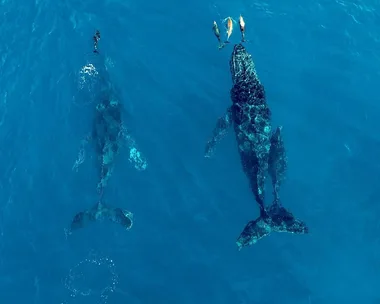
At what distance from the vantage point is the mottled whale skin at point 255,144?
3100 centimetres

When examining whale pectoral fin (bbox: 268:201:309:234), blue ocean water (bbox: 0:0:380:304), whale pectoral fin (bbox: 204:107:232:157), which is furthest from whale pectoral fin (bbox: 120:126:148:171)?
whale pectoral fin (bbox: 268:201:309:234)

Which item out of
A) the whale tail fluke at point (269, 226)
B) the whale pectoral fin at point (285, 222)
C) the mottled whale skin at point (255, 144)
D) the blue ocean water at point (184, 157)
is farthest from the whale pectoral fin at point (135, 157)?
the whale pectoral fin at point (285, 222)

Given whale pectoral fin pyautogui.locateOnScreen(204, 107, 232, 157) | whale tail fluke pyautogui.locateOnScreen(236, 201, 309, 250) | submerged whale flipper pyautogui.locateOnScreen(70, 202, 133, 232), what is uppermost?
whale pectoral fin pyautogui.locateOnScreen(204, 107, 232, 157)

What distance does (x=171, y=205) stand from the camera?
33375mm

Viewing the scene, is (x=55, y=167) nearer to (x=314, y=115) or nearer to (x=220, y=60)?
(x=220, y=60)

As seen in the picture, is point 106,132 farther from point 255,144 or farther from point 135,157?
point 255,144

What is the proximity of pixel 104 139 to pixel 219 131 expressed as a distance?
8.49 m

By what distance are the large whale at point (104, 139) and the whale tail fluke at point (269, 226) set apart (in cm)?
787

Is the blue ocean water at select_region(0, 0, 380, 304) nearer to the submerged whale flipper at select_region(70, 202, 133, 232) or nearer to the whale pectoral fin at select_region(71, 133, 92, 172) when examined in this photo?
the whale pectoral fin at select_region(71, 133, 92, 172)

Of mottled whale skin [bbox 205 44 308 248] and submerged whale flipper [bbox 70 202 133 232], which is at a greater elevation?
mottled whale skin [bbox 205 44 308 248]

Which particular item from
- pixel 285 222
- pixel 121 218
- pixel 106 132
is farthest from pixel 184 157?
pixel 285 222

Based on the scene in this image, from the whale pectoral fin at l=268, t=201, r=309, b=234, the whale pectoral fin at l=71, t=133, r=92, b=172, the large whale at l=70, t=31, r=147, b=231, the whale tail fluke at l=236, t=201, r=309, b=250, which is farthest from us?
the whale pectoral fin at l=71, t=133, r=92, b=172

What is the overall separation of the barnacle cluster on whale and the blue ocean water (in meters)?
0.97

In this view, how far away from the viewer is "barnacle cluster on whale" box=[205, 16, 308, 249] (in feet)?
102
